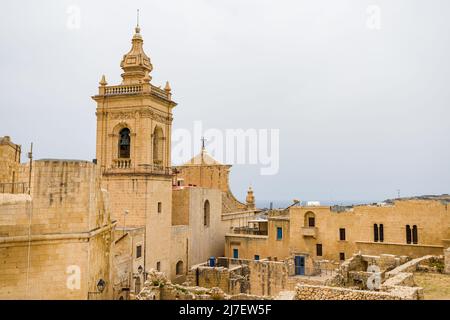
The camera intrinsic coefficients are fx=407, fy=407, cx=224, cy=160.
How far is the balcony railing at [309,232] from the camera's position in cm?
3050

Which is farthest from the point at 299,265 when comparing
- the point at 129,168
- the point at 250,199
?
the point at 250,199

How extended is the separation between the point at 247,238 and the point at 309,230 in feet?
18.0

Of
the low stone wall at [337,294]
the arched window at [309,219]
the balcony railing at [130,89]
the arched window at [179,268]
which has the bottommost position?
the arched window at [179,268]

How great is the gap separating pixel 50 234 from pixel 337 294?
8.37m

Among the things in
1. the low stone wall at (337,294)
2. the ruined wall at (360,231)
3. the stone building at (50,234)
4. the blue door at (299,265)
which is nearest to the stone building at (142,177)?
the ruined wall at (360,231)

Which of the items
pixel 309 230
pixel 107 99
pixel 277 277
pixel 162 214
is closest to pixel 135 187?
pixel 162 214

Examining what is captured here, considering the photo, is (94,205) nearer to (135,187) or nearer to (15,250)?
(15,250)

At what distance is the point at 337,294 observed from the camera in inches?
481

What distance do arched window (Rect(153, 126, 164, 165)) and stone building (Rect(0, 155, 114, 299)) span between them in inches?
662

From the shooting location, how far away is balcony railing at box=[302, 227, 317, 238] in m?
30.5

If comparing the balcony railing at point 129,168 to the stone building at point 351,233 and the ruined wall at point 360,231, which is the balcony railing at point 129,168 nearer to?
the stone building at point 351,233

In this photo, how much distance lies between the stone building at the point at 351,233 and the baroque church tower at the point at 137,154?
29.7ft

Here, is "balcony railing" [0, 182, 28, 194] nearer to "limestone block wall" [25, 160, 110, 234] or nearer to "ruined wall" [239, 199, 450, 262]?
"limestone block wall" [25, 160, 110, 234]
